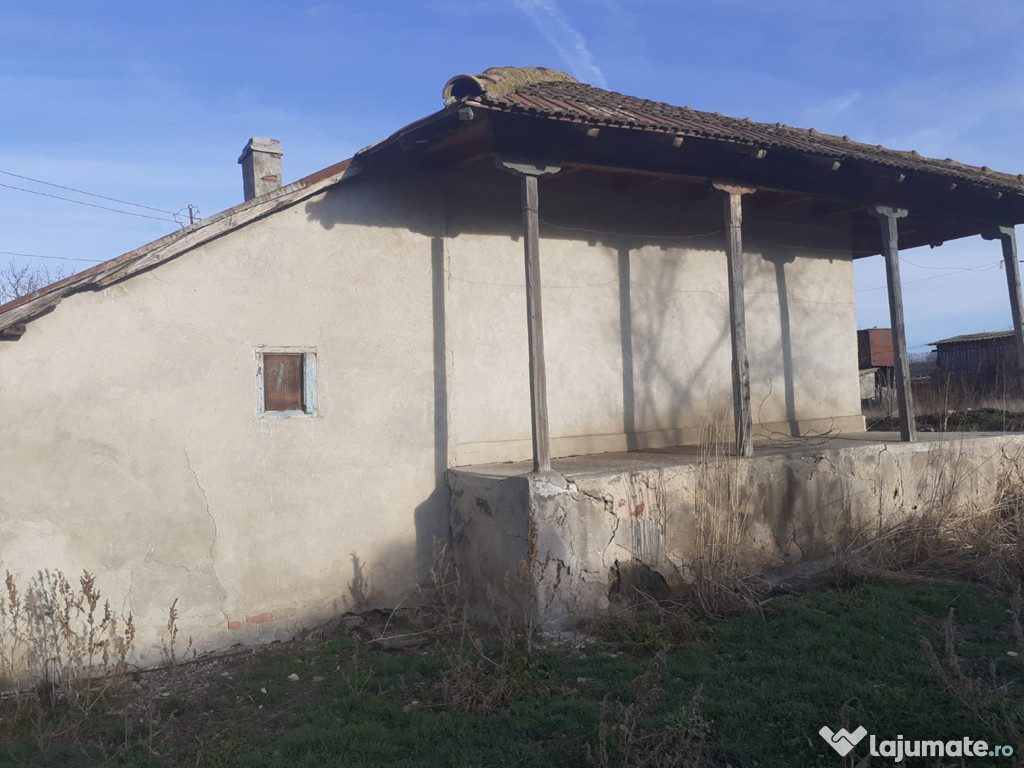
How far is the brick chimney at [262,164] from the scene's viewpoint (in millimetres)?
7891

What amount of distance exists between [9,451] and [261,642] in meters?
2.15

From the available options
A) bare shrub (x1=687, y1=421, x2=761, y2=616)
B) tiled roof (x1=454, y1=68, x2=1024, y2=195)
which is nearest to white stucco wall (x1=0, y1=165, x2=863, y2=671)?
tiled roof (x1=454, y1=68, x2=1024, y2=195)

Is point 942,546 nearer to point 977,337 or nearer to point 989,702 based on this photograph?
point 989,702

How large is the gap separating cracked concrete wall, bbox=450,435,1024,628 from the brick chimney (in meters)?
3.50

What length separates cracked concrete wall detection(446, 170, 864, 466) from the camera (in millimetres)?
7148

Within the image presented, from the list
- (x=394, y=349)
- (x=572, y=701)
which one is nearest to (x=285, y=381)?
(x=394, y=349)

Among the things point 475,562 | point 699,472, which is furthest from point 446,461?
point 699,472

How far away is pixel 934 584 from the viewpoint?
6.44 m

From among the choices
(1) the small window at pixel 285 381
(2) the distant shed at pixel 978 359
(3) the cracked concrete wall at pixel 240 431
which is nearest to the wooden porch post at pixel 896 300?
(3) the cracked concrete wall at pixel 240 431

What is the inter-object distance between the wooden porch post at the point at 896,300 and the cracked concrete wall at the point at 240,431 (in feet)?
14.9

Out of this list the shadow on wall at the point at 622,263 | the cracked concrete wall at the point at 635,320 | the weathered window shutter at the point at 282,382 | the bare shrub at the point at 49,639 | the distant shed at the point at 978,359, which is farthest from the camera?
the distant shed at the point at 978,359

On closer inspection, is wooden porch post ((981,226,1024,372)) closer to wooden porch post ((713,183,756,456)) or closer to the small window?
wooden porch post ((713,183,756,456))

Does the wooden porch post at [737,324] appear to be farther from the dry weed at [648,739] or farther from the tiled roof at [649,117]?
the dry weed at [648,739]

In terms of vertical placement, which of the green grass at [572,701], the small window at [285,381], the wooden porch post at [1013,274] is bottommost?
the green grass at [572,701]
